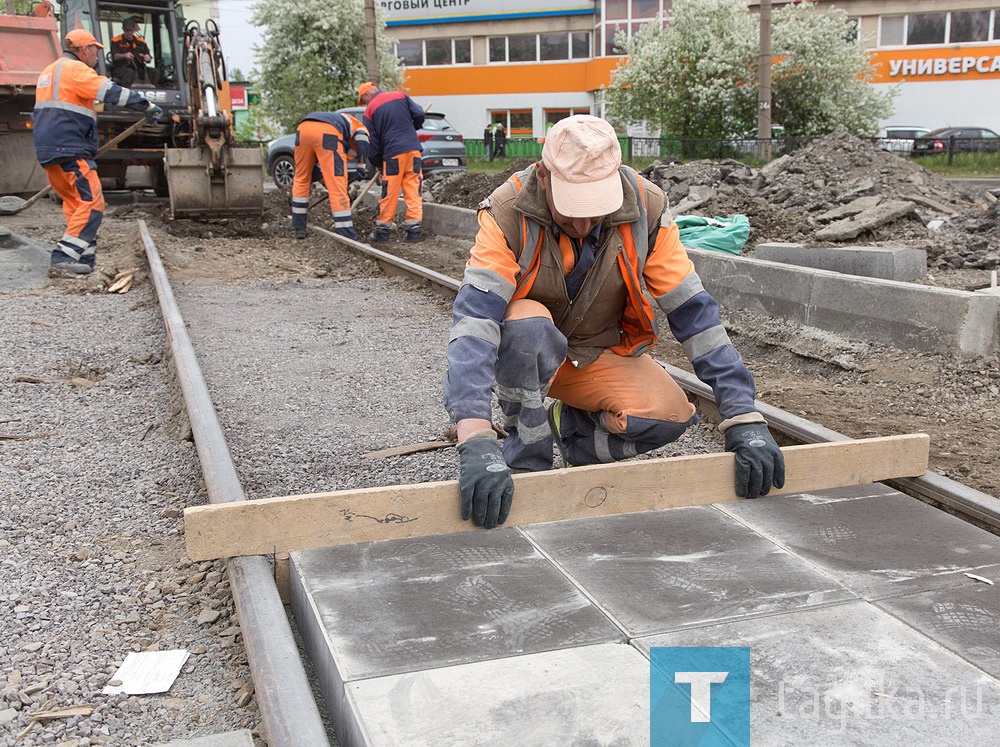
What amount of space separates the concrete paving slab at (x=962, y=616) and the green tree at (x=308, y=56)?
101ft

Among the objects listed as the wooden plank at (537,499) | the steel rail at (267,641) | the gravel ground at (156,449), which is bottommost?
the gravel ground at (156,449)

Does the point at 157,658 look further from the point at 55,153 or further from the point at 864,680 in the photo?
the point at 55,153

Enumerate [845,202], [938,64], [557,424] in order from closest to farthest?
[557,424] → [845,202] → [938,64]

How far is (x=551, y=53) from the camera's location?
45.0 metres

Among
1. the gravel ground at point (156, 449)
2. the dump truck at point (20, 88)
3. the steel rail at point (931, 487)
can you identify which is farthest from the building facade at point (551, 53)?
the steel rail at point (931, 487)

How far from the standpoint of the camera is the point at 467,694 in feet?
7.14

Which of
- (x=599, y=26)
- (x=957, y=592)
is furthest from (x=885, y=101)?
(x=957, y=592)

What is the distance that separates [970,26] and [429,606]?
41872mm

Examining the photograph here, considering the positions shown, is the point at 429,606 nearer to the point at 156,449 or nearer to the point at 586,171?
the point at 586,171

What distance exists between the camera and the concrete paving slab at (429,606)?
236 centimetres

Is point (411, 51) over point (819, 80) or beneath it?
over

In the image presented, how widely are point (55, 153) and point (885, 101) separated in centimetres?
2557

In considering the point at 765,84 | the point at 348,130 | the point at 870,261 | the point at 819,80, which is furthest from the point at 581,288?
the point at 819,80

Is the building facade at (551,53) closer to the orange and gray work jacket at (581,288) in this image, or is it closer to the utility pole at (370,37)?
the utility pole at (370,37)
